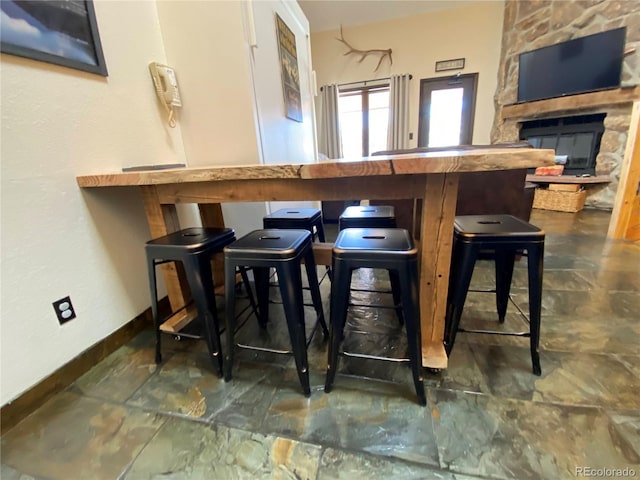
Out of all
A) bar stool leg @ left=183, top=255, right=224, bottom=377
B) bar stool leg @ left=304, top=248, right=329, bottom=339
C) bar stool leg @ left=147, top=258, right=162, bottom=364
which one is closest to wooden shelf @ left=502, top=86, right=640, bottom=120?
bar stool leg @ left=304, top=248, right=329, bottom=339

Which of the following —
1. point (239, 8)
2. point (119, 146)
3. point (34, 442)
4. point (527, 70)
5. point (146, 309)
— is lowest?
point (34, 442)

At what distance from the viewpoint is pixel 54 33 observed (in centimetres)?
115

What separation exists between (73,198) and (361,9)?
5.21m

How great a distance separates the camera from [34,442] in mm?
1014

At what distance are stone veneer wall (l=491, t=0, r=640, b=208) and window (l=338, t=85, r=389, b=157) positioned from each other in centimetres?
203

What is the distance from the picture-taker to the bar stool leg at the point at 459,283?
3.52 ft

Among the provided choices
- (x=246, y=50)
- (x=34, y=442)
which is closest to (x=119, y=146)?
(x=246, y=50)

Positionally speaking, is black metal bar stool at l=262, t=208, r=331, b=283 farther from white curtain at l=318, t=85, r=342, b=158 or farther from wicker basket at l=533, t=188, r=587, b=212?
white curtain at l=318, t=85, r=342, b=158

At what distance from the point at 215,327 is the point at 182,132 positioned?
4.37 ft

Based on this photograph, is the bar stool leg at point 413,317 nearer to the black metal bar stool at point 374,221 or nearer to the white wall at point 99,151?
the black metal bar stool at point 374,221

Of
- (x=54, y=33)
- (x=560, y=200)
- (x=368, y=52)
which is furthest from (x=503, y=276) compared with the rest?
(x=368, y=52)

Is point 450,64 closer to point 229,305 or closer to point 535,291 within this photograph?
point 535,291

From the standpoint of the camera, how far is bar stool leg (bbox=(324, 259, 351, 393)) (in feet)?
3.23

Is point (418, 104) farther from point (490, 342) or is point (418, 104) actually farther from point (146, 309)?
point (146, 309)
